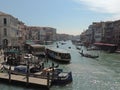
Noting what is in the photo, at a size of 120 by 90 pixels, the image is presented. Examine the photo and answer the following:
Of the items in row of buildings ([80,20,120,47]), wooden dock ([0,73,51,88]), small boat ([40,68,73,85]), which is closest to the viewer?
wooden dock ([0,73,51,88])

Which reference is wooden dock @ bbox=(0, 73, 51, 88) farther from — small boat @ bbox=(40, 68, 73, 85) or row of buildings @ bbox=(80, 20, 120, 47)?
row of buildings @ bbox=(80, 20, 120, 47)

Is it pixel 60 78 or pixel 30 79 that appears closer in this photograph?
pixel 30 79

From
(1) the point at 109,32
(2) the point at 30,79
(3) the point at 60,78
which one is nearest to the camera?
(2) the point at 30,79

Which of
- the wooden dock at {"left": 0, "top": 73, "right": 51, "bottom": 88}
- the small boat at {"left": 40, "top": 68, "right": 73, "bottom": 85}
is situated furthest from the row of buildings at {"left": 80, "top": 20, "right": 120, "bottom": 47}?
the wooden dock at {"left": 0, "top": 73, "right": 51, "bottom": 88}

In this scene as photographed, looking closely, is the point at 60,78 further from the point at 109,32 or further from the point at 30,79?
the point at 109,32

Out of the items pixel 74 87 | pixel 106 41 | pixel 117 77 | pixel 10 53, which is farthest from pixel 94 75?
pixel 106 41

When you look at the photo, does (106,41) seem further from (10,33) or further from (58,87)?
(58,87)

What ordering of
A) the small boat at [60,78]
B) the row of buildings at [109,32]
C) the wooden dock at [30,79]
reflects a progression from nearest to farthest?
1. the wooden dock at [30,79]
2. the small boat at [60,78]
3. the row of buildings at [109,32]

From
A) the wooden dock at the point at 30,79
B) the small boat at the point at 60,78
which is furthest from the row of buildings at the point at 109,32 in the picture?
the wooden dock at the point at 30,79

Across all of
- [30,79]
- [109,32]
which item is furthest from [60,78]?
[109,32]

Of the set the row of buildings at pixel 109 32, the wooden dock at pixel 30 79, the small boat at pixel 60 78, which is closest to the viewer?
the wooden dock at pixel 30 79

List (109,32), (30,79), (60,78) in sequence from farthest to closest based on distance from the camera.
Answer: (109,32) → (60,78) → (30,79)

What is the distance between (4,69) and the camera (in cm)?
3509

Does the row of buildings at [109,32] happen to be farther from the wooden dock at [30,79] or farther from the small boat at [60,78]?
the wooden dock at [30,79]
